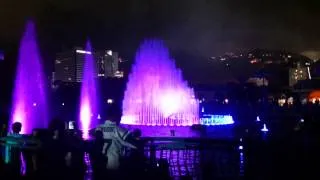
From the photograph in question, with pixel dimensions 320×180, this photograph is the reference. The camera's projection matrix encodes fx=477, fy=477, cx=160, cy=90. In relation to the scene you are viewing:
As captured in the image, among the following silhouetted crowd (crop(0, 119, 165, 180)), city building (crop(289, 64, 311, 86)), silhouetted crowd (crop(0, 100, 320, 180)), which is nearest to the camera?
silhouetted crowd (crop(0, 100, 320, 180))

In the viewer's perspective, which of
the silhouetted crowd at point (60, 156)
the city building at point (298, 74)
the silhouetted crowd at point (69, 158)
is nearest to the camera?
the silhouetted crowd at point (69, 158)

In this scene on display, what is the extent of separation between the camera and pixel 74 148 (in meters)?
11.2

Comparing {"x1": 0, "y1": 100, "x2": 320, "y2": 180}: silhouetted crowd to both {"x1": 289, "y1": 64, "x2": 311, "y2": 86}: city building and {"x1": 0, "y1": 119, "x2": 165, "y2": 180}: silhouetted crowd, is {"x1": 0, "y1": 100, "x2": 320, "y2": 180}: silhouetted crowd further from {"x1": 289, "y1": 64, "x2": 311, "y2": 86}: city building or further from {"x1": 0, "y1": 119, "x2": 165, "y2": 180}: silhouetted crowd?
{"x1": 289, "y1": 64, "x2": 311, "y2": 86}: city building

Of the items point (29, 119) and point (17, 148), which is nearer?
point (17, 148)

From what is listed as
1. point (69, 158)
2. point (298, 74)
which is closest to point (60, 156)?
point (69, 158)

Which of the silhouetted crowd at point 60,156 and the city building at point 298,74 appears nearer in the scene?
the silhouetted crowd at point 60,156

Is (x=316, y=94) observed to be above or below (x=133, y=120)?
above

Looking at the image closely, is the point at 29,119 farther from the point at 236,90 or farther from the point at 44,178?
the point at 236,90

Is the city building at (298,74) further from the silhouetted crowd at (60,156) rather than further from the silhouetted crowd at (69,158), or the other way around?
the silhouetted crowd at (60,156)

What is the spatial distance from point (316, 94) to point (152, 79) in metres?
55.0

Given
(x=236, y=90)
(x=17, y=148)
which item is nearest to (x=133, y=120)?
(x=17, y=148)

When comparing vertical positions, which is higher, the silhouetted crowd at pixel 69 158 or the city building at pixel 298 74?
the city building at pixel 298 74

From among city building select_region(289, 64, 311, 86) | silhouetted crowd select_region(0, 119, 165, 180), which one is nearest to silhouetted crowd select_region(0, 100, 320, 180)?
silhouetted crowd select_region(0, 119, 165, 180)

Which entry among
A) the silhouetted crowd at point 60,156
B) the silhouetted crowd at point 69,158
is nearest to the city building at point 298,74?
the silhouetted crowd at point 69,158
